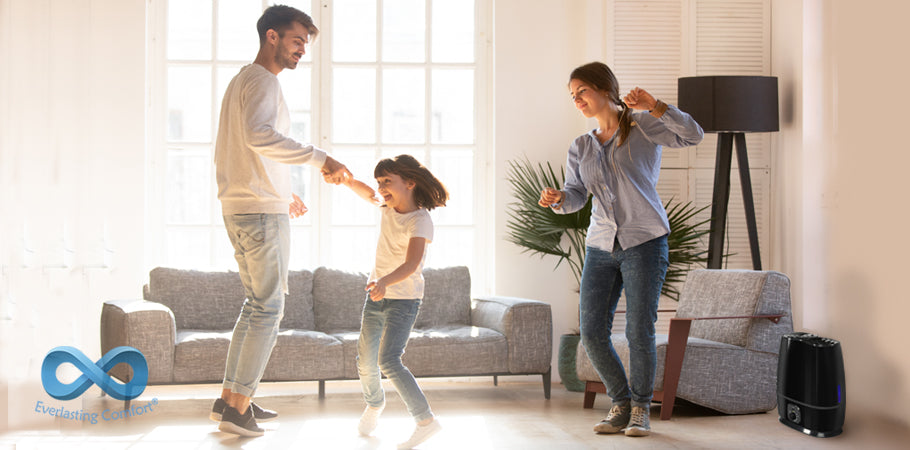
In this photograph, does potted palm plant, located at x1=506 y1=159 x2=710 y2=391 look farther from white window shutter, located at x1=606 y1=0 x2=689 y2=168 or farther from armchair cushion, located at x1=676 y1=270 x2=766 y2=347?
white window shutter, located at x1=606 y1=0 x2=689 y2=168

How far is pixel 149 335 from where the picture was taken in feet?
12.1

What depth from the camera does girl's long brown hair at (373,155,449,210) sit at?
290cm

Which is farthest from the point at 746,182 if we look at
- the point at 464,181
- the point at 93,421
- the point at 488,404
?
the point at 93,421

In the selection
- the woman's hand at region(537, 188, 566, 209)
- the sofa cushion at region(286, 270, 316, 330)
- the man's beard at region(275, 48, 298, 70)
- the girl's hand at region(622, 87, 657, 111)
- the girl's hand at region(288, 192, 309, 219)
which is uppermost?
the man's beard at region(275, 48, 298, 70)

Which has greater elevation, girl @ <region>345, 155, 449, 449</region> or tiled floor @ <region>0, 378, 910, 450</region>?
girl @ <region>345, 155, 449, 449</region>

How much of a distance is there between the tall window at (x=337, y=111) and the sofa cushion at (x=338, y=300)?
0.38 metres

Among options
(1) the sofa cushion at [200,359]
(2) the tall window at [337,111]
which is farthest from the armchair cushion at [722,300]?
(1) the sofa cushion at [200,359]

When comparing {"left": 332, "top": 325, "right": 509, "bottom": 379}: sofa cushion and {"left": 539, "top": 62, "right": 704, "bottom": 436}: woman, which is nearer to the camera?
{"left": 539, "top": 62, "right": 704, "bottom": 436}: woman

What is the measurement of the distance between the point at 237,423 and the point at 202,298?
151 centimetres

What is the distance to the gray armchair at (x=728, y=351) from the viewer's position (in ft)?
11.4

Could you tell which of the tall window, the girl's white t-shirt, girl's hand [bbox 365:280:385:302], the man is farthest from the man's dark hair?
the tall window

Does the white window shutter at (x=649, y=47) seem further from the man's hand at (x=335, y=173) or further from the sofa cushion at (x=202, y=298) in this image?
the man's hand at (x=335, y=173)

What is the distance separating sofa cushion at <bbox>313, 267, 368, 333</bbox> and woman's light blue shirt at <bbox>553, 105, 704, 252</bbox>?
5.50 ft

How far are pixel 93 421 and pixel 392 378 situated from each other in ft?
4.51
